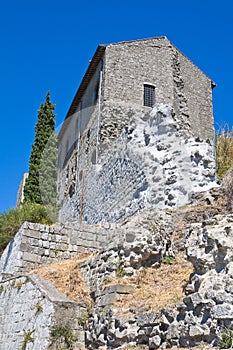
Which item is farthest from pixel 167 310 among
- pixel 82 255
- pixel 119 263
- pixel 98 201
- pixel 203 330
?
pixel 98 201

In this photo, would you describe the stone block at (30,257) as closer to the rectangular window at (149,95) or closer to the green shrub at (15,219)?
the green shrub at (15,219)

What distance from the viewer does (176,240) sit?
29.7 ft

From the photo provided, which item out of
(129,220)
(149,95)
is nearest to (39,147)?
(149,95)

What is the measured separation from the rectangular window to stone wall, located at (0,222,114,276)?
1103cm

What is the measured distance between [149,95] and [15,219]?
35.4 feet

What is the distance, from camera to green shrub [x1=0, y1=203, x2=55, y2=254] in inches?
595

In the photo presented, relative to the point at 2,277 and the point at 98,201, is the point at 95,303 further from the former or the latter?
the point at 98,201

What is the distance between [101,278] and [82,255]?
11.6 ft

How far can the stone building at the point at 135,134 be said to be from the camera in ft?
42.5

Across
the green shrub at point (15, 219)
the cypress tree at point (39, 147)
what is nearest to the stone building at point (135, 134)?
the cypress tree at point (39, 147)

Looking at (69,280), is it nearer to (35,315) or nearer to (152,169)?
(35,315)

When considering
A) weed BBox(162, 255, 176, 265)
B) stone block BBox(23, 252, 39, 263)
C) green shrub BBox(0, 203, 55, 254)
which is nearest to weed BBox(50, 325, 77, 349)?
weed BBox(162, 255, 176, 265)

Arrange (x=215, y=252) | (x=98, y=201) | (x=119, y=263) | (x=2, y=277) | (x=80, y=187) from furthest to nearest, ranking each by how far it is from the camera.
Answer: (x=80, y=187), (x=98, y=201), (x=2, y=277), (x=119, y=263), (x=215, y=252)

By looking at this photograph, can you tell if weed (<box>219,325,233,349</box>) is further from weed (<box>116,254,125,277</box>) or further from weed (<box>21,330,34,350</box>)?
weed (<box>21,330,34,350</box>)
